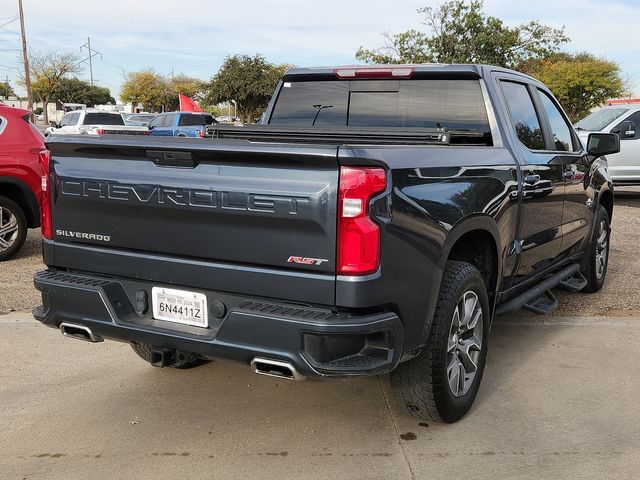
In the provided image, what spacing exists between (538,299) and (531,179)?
1.15 meters

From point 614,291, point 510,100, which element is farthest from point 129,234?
point 614,291

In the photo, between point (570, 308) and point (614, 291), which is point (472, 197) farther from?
point (614, 291)

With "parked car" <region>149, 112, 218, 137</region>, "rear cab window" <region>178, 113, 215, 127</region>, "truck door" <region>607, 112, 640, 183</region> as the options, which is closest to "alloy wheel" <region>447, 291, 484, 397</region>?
"truck door" <region>607, 112, 640, 183</region>

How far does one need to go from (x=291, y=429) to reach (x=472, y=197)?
158 centimetres

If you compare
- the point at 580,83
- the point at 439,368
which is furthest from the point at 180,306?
the point at 580,83

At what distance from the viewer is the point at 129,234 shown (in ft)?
10.6

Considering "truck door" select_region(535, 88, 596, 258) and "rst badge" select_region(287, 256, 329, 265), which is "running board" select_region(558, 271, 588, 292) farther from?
"rst badge" select_region(287, 256, 329, 265)

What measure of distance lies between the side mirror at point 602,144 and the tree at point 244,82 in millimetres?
44203

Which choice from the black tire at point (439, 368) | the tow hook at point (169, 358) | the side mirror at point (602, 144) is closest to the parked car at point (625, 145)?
the side mirror at point (602, 144)

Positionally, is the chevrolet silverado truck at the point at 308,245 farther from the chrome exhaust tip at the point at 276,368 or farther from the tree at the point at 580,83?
the tree at the point at 580,83

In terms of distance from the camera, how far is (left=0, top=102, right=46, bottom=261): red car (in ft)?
23.6

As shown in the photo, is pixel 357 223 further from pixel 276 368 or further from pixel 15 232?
pixel 15 232

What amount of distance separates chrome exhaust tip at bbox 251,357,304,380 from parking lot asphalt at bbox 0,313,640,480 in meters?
0.55

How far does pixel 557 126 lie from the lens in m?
5.22
